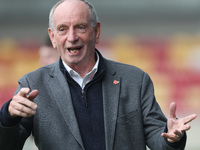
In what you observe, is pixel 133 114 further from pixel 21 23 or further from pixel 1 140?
pixel 21 23

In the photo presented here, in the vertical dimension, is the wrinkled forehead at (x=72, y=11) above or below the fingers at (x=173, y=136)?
above

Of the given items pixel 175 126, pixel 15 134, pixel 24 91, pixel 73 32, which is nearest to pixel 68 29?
pixel 73 32

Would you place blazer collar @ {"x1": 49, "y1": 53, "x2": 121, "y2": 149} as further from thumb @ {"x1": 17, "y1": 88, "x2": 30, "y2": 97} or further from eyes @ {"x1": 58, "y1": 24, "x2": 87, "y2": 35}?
thumb @ {"x1": 17, "y1": 88, "x2": 30, "y2": 97}

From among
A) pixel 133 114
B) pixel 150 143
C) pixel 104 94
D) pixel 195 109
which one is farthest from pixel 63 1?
pixel 195 109

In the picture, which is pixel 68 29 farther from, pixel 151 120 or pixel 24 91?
pixel 151 120

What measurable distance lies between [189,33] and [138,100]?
772 centimetres

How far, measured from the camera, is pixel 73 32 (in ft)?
8.20

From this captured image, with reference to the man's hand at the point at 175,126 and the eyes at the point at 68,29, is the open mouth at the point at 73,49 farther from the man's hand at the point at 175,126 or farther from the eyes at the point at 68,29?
the man's hand at the point at 175,126

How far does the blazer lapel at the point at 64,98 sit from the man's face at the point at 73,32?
115mm

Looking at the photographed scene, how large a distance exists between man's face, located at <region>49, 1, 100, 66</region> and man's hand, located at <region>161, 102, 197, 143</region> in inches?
25.8

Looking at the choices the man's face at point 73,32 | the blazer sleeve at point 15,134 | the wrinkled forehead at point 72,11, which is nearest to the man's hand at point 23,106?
the blazer sleeve at point 15,134

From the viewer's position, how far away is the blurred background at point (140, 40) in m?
9.54

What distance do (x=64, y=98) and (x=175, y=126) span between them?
67 cm

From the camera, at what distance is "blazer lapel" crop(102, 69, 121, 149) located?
2.40 metres
